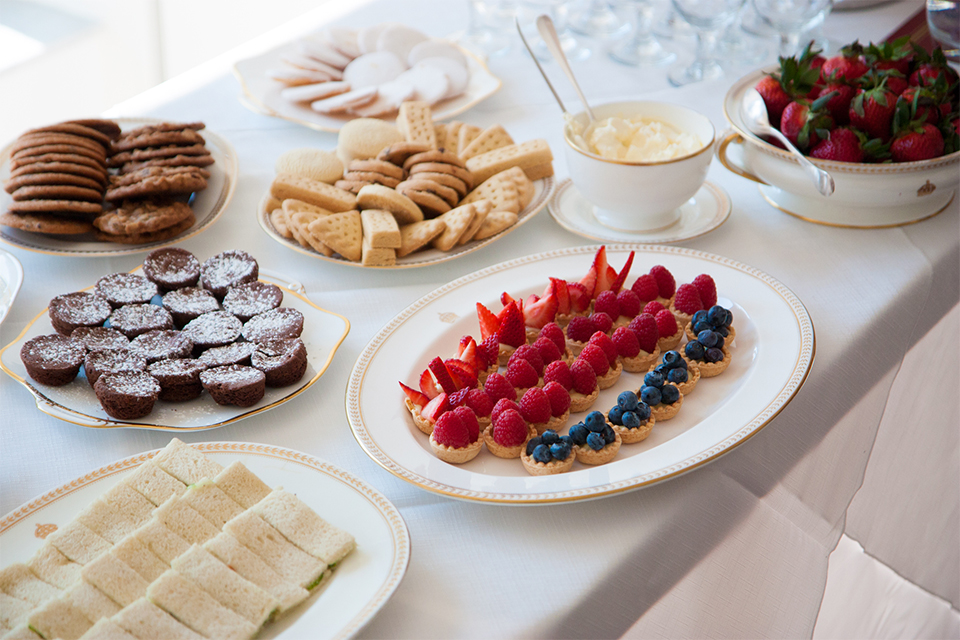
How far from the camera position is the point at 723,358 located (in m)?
1.06

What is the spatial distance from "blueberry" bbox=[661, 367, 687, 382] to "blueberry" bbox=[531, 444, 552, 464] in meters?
0.21

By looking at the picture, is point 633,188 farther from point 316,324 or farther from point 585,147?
point 316,324

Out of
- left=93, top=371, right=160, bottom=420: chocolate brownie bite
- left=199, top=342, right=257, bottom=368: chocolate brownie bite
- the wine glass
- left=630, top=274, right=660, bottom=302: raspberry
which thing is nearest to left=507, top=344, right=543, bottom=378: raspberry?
left=630, top=274, right=660, bottom=302: raspberry

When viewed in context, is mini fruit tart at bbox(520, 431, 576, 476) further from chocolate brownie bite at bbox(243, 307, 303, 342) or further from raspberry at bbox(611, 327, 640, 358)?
chocolate brownie bite at bbox(243, 307, 303, 342)

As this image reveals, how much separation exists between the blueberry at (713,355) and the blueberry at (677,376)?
49 millimetres

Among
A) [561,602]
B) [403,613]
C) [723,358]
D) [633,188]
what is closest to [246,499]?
[403,613]

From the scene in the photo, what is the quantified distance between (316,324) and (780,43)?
4.74 ft

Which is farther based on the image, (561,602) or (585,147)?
(585,147)

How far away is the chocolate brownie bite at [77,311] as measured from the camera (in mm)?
1088

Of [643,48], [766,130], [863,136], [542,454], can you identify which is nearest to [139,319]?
[542,454]

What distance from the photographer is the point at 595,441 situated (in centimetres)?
92

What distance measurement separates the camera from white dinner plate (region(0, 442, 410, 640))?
2.42 ft

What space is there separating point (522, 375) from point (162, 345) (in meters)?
0.47

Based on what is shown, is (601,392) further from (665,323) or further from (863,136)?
(863,136)
